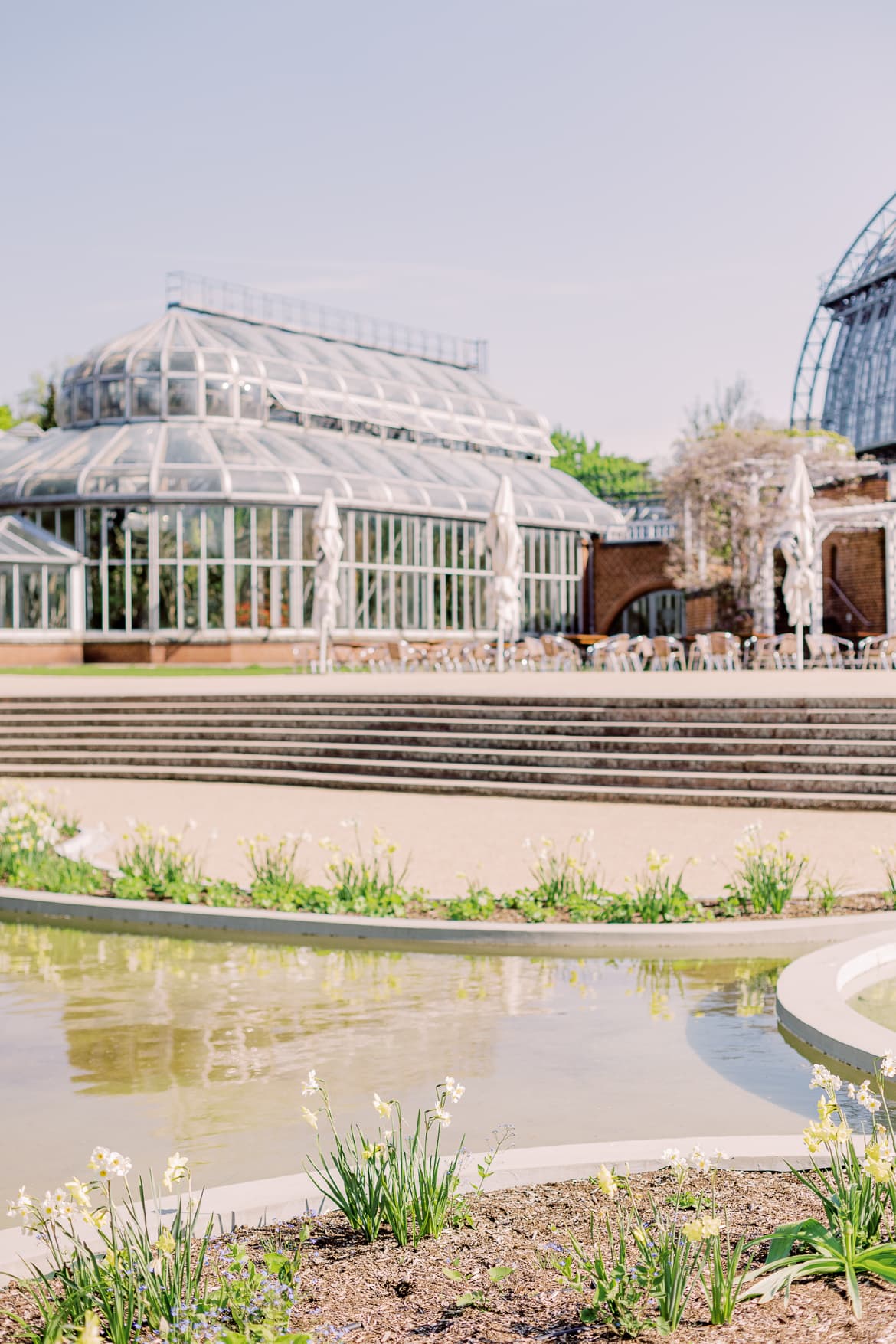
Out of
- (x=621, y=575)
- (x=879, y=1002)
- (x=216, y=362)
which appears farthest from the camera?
(x=621, y=575)

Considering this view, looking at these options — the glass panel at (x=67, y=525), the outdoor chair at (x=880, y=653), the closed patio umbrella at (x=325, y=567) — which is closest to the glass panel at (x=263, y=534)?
the glass panel at (x=67, y=525)

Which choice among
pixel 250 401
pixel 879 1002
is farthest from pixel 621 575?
pixel 879 1002

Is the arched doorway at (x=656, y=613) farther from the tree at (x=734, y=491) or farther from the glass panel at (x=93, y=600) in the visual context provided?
the glass panel at (x=93, y=600)

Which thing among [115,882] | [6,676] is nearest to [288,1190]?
[115,882]

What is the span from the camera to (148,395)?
39.6m

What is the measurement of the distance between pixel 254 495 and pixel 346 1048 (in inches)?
1266

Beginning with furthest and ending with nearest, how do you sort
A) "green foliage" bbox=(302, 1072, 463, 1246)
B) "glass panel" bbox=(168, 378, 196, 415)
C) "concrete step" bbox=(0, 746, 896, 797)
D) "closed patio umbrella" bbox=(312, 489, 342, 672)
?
"glass panel" bbox=(168, 378, 196, 415), "closed patio umbrella" bbox=(312, 489, 342, 672), "concrete step" bbox=(0, 746, 896, 797), "green foliage" bbox=(302, 1072, 463, 1246)

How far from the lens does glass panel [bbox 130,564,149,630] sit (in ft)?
123

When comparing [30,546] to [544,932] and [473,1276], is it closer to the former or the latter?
[544,932]

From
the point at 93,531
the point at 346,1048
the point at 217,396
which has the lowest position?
the point at 346,1048

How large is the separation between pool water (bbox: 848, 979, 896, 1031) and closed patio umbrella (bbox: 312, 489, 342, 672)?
2345 centimetres

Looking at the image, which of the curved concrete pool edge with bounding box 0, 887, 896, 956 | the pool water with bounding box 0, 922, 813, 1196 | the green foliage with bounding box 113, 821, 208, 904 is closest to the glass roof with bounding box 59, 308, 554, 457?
the green foliage with bounding box 113, 821, 208, 904

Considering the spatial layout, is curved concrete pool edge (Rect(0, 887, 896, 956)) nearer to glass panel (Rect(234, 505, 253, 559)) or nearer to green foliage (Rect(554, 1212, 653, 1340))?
green foliage (Rect(554, 1212, 653, 1340))

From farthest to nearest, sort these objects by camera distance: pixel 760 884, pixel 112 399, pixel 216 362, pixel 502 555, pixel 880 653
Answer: pixel 216 362 < pixel 112 399 < pixel 502 555 < pixel 880 653 < pixel 760 884
